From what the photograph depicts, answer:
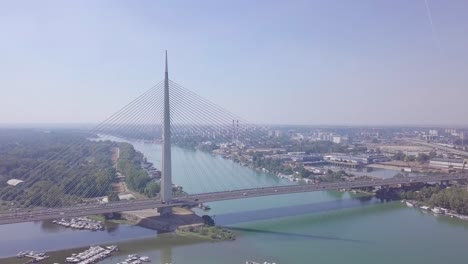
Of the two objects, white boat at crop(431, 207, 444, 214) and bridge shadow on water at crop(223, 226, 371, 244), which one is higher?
white boat at crop(431, 207, 444, 214)

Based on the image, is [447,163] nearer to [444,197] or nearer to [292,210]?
[444,197]

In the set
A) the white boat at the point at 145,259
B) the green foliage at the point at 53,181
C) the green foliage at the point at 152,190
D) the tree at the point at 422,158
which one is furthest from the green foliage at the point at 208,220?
the tree at the point at 422,158

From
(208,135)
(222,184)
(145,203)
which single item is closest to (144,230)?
(145,203)

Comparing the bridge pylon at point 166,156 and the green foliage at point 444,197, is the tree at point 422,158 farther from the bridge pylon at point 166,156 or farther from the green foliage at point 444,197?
the bridge pylon at point 166,156

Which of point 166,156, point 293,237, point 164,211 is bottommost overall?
point 293,237

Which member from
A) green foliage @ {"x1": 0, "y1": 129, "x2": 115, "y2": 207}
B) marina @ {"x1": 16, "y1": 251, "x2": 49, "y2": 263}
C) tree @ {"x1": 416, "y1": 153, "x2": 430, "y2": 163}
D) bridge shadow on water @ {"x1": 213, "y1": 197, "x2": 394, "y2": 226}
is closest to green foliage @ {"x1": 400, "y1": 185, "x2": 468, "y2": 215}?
bridge shadow on water @ {"x1": 213, "y1": 197, "x2": 394, "y2": 226}

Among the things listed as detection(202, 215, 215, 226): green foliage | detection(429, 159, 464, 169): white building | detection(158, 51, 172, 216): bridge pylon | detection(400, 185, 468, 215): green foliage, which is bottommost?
detection(202, 215, 215, 226): green foliage

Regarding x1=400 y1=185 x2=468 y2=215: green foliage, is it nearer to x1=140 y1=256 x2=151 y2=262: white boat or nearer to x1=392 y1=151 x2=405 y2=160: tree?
x1=140 y1=256 x2=151 y2=262: white boat

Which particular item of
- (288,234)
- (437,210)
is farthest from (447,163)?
(288,234)

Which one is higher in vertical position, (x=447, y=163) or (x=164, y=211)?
(x=447, y=163)
